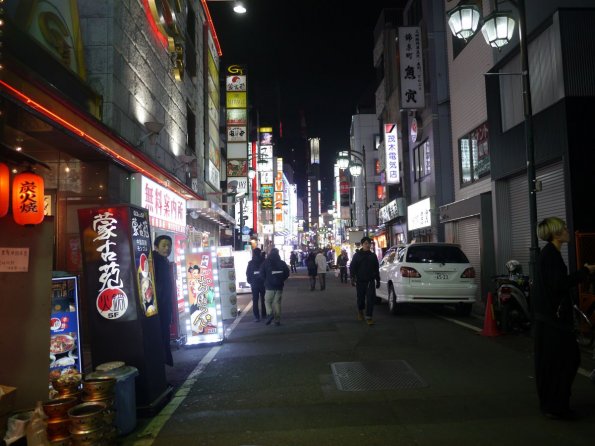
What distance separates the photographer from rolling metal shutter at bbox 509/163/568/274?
1148cm

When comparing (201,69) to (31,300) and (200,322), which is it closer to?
(200,322)

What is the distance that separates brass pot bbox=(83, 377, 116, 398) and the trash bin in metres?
0.27

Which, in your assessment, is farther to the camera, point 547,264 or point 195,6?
point 195,6

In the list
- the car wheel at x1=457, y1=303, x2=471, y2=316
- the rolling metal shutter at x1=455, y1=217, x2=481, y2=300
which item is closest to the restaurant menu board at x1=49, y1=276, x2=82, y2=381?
the car wheel at x1=457, y1=303, x2=471, y2=316

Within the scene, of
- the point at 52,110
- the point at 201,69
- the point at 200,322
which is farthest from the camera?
the point at 201,69

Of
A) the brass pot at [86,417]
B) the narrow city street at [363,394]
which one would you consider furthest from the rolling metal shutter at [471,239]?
the brass pot at [86,417]

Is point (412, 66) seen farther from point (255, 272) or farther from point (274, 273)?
point (274, 273)

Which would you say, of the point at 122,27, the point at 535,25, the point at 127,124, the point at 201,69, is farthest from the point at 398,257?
the point at 201,69

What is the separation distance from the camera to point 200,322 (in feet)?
31.9

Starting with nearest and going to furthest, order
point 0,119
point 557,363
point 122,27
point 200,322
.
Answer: point 557,363
point 0,119
point 200,322
point 122,27

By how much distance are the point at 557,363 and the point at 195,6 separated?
2104cm

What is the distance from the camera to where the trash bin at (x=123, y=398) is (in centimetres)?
491

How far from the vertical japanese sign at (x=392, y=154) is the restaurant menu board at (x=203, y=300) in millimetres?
19764

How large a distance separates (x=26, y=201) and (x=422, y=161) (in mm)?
21634
